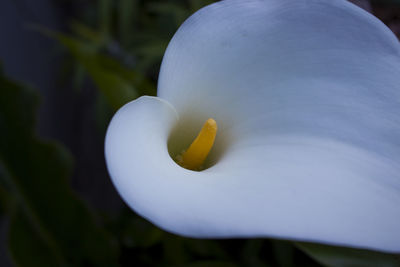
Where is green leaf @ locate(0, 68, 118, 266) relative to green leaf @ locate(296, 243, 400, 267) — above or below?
below

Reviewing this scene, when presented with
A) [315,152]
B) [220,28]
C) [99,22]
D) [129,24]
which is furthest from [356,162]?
[99,22]

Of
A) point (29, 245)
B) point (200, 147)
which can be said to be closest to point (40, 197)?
point (29, 245)

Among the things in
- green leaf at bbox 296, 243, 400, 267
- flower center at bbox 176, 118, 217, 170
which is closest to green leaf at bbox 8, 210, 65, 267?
flower center at bbox 176, 118, 217, 170

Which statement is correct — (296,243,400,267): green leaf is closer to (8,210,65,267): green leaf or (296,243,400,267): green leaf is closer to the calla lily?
the calla lily

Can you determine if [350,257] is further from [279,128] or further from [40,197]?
[40,197]

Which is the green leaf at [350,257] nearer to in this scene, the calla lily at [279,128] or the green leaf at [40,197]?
the calla lily at [279,128]

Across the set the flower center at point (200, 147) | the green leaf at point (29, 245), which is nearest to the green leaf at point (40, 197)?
the green leaf at point (29, 245)
